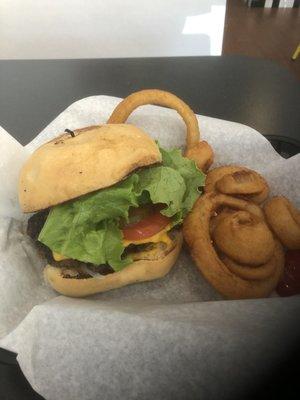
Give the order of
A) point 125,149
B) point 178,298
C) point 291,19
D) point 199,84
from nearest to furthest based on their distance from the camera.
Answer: point 125,149, point 178,298, point 199,84, point 291,19

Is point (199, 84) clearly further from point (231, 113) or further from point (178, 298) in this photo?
point (178, 298)

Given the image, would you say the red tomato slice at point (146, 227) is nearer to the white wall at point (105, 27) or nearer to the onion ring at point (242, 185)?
the onion ring at point (242, 185)

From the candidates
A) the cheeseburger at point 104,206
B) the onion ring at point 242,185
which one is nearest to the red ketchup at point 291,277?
the onion ring at point 242,185

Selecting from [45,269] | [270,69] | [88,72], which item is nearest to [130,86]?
[88,72]

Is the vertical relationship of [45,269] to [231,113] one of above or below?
below

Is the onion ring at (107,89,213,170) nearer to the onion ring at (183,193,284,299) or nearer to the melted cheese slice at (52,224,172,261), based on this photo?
the onion ring at (183,193,284,299)
